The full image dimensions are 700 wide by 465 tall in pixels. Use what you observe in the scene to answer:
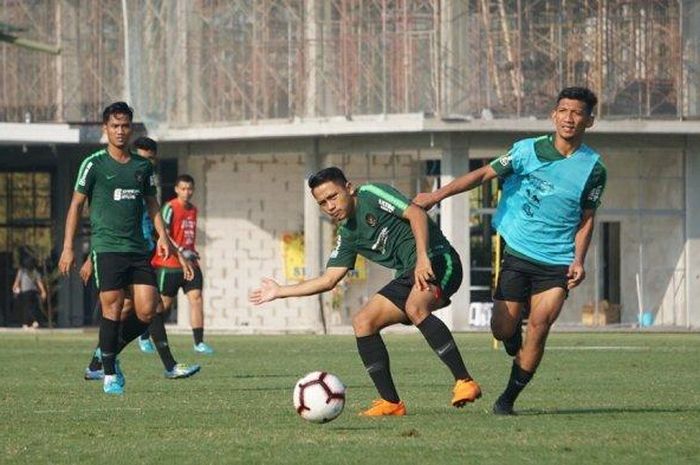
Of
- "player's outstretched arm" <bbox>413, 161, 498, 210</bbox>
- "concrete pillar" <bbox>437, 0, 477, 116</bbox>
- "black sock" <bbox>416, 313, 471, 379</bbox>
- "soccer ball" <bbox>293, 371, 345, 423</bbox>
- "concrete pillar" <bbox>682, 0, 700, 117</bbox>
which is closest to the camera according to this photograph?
"soccer ball" <bbox>293, 371, 345, 423</bbox>

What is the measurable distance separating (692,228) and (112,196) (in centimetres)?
3002

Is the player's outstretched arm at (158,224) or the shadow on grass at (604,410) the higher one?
the player's outstretched arm at (158,224)

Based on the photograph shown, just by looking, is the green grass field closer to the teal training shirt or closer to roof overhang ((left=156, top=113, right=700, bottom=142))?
the teal training shirt

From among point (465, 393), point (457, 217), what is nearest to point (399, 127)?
point (457, 217)

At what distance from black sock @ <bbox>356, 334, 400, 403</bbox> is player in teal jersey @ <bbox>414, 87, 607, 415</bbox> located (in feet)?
2.31

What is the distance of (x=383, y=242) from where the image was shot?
503 inches

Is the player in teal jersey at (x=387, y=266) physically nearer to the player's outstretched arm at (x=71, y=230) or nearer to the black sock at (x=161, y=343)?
the player's outstretched arm at (x=71, y=230)

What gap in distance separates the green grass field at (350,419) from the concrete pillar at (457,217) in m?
19.8

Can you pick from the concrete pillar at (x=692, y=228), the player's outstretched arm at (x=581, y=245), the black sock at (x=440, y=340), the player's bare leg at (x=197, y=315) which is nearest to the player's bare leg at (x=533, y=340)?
the player's outstretched arm at (x=581, y=245)

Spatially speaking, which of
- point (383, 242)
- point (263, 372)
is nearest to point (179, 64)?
point (263, 372)

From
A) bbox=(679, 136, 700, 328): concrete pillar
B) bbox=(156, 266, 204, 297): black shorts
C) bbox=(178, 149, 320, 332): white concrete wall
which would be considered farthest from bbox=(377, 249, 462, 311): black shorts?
bbox=(178, 149, 320, 332): white concrete wall

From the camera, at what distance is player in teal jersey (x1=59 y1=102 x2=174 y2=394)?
15.6 metres

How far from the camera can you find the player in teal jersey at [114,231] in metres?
15.6

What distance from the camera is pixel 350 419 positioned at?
41.2ft
